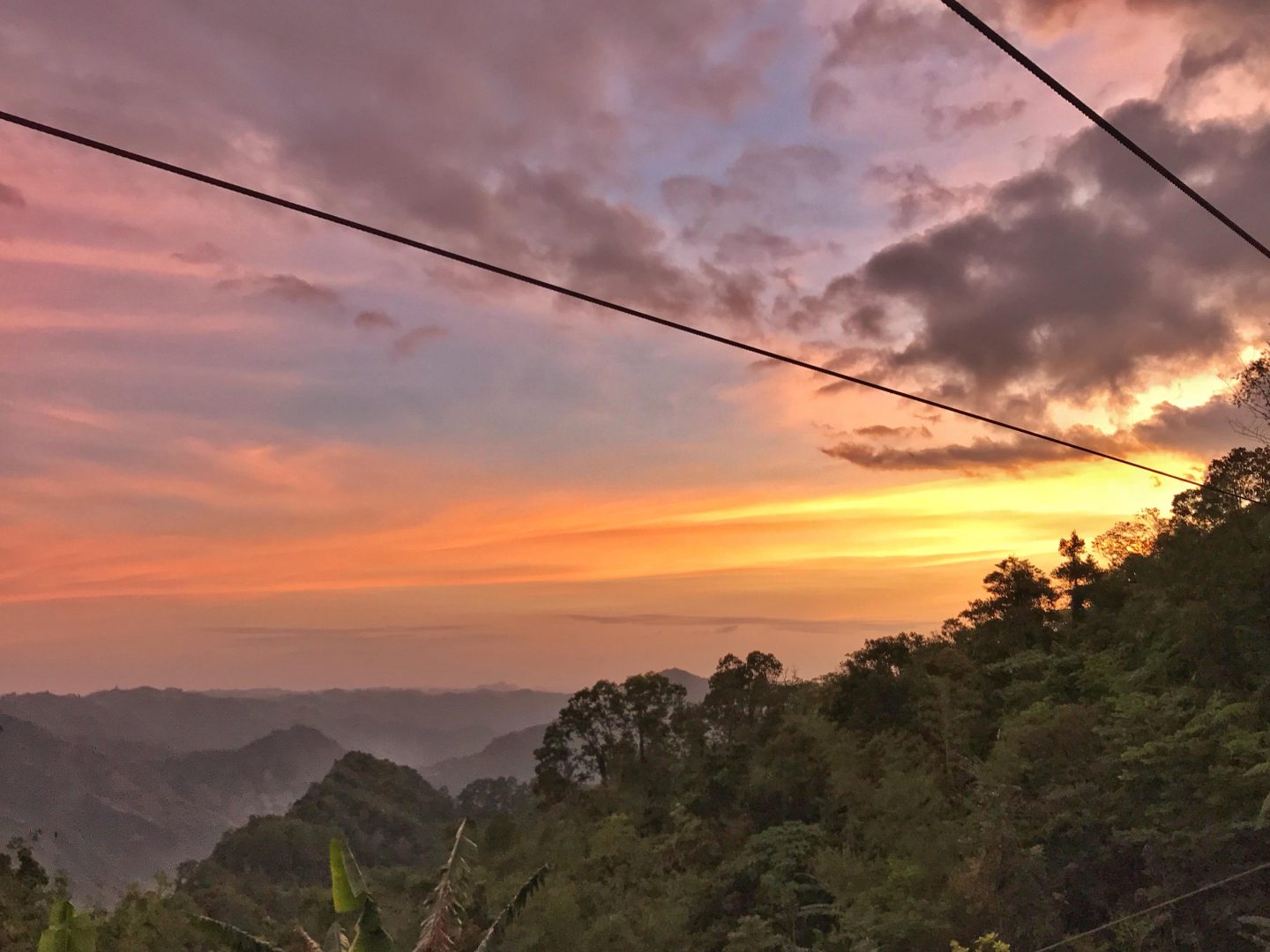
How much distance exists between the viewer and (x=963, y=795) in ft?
117

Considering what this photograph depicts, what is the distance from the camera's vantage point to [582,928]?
120 ft

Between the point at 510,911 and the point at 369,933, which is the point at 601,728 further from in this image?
the point at 369,933

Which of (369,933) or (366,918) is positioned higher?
(366,918)

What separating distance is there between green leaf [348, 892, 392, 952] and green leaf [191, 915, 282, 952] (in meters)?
2.30

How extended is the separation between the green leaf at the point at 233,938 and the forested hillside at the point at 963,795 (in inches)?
583

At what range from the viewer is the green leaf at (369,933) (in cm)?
1114

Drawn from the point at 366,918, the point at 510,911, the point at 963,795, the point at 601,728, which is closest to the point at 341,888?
the point at 366,918

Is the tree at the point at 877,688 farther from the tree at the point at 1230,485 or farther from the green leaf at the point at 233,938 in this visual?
the green leaf at the point at 233,938

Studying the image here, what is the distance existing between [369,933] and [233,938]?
314cm

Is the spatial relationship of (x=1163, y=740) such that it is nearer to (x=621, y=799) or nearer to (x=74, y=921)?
(x=74, y=921)

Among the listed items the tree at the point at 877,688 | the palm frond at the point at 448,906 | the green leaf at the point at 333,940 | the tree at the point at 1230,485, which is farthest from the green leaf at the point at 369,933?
the tree at the point at 877,688

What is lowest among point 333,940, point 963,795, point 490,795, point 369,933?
point 490,795

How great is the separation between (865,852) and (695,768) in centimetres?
1802

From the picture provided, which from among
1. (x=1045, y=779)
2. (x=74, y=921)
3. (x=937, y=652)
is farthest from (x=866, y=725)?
(x=74, y=921)
